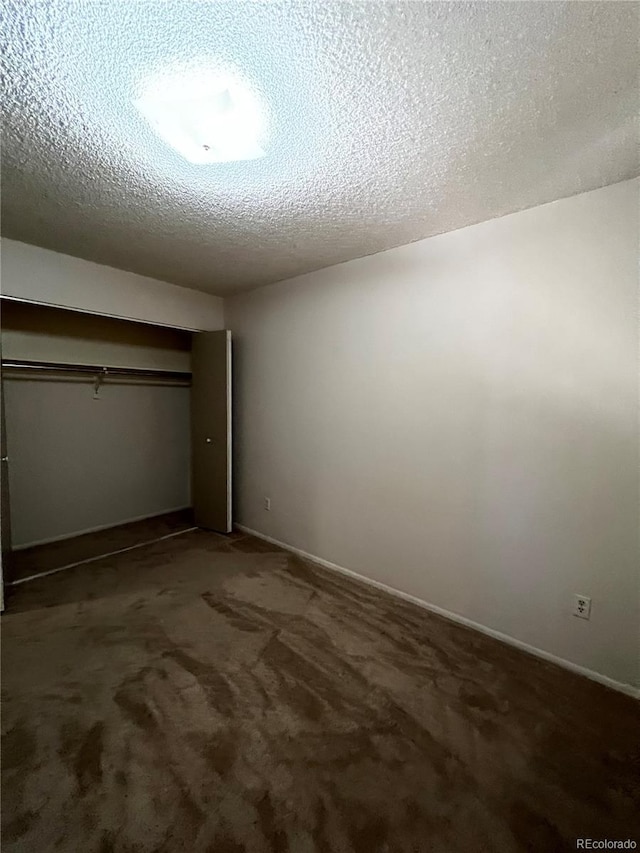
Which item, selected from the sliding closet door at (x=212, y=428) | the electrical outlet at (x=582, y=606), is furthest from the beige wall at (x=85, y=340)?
the electrical outlet at (x=582, y=606)

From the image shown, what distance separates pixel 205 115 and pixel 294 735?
8.12ft

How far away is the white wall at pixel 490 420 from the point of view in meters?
1.78

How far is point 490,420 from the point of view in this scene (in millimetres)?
2154

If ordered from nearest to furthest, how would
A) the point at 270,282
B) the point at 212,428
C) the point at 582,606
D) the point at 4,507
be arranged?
the point at 582,606
the point at 4,507
the point at 270,282
the point at 212,428

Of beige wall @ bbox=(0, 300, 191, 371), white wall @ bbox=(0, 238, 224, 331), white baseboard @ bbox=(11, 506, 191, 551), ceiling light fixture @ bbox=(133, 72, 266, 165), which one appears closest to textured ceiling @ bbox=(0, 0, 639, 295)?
ceiling light fixture @ bbox=(133, 72, 266, 165)

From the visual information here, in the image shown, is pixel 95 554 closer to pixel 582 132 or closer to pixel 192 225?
pixel 192 225

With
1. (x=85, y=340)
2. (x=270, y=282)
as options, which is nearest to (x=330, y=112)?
(x=270, y=282)

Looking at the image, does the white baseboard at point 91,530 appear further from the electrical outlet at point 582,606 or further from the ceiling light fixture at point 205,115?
the electrical outlet at point 582,606

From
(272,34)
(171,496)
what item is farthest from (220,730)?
(171,496)

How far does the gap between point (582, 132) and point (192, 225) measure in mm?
1999

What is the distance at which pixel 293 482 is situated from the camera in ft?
10.8

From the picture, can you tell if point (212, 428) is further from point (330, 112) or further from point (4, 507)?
point (330, 112)

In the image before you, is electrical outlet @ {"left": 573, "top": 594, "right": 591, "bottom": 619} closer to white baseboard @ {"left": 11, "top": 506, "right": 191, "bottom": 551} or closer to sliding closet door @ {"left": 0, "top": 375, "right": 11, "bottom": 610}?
sliding closet door @ {"left": 0, "top": 375, "right": 11, "bottom": 610}

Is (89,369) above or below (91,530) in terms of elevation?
above
